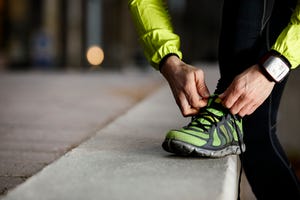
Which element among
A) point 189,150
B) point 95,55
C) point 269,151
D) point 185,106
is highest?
point 185,106

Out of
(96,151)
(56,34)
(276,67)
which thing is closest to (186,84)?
(276,67)

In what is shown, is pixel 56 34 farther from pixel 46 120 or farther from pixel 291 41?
pixel 291 41

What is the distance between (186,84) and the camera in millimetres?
1564

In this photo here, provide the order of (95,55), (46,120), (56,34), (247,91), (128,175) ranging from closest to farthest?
(128,175) < (247,91) < (46,120) < (56,34) < (95,55)

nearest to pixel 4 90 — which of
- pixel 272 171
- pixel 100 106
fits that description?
pixel 100 106

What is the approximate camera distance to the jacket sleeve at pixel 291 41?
1581 mm

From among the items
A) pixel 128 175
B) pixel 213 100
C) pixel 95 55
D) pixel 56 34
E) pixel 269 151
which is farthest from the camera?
pixel 95 55

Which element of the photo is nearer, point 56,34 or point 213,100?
point 213,100

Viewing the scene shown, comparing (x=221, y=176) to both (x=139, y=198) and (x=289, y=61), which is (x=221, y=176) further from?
(x=289, y=61)

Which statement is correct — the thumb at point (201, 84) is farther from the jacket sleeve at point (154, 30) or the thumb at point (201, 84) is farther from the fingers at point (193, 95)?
the jacket sleeve at point (154, 30)

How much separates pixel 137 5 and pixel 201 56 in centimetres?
1358

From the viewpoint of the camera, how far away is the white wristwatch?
155 centimetres

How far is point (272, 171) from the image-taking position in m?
1.84

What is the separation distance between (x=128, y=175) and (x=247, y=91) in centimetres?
42
